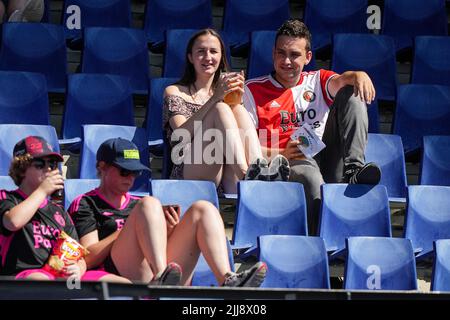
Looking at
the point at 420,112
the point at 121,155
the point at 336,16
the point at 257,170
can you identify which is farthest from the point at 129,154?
the point at 336,16

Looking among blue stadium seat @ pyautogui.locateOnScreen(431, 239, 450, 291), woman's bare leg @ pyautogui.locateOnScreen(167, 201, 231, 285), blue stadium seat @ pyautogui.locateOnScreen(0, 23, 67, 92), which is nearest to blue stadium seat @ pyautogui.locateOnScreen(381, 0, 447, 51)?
blue stadium seat @ pyautogui.locateOnScreen(0, 23, 67, 92)

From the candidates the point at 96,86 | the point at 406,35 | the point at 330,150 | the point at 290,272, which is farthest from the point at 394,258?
the point at 406,35

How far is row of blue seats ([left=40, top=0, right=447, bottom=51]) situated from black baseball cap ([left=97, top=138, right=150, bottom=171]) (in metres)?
2.73

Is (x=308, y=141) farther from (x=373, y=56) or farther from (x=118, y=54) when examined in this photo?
(x=118, y=54)

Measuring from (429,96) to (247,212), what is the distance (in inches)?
72.1

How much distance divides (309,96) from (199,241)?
1783 mm

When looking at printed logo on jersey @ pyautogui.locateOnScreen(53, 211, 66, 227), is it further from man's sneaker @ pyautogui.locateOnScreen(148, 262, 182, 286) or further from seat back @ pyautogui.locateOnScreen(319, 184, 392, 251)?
seat back @ pyautogui.locateOnScreen(319, 184, 392, 251)

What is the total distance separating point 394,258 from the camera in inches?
198

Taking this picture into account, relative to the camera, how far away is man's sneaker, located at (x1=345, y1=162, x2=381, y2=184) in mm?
5461

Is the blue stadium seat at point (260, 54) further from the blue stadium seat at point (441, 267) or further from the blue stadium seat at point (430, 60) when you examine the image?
the blue stadium seat at point (441, 267)

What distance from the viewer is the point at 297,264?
4.88 metres

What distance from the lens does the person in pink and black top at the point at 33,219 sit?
12.9 ft

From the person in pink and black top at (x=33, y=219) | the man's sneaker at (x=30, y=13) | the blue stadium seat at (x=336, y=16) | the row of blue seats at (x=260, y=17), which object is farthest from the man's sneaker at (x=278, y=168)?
the man's sneaker at (x=30, y=13)
